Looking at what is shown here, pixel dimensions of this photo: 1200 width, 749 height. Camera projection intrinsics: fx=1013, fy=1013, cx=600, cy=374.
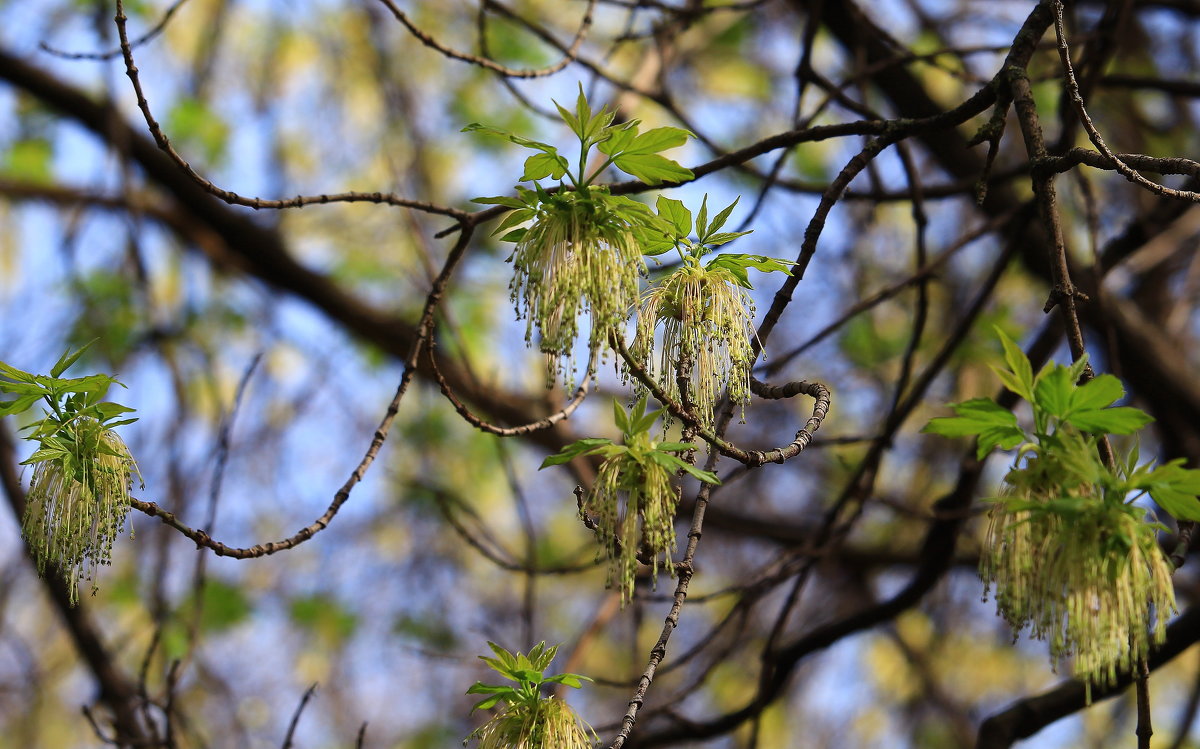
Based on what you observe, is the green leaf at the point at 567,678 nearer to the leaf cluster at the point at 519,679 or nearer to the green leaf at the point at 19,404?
the leaf cluster at the point at 519,679

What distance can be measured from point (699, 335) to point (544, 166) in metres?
0.30

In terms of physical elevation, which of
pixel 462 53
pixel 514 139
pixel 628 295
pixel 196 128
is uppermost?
pixel 196 128

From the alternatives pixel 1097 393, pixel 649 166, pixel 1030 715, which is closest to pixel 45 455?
pixel 649 166

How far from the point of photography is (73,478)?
1.34 m

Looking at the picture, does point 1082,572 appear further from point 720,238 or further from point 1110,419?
point 720,238

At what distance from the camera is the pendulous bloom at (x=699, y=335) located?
53.1 inches

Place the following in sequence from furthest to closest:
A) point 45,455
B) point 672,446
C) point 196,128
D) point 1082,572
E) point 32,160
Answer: point 32,160, point 196,128, point 45,455, point 672,446, point 1082,572

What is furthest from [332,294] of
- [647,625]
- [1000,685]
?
[1000,685]

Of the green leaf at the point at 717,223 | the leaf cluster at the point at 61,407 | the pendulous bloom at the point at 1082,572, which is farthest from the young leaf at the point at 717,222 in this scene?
the leaf cluster at the point at 61,407

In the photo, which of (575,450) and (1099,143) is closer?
(575,450)

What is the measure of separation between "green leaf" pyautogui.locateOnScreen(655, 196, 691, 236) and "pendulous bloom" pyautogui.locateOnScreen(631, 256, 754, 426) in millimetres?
46

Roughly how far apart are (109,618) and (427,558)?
221 centimetres

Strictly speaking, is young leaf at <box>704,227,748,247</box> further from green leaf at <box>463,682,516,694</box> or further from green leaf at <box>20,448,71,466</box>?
green leaf at <box>20,448,71,466</box>

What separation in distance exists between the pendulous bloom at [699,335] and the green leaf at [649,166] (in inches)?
5.4
